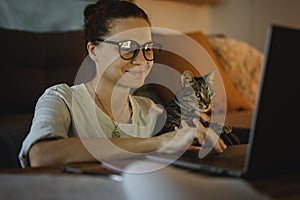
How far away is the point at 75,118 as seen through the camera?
1.12m

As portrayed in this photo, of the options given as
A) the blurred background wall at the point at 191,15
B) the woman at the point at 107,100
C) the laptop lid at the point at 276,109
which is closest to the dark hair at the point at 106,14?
the woman at the point at 107,100

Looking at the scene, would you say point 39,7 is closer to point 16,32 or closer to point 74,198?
point 16,32

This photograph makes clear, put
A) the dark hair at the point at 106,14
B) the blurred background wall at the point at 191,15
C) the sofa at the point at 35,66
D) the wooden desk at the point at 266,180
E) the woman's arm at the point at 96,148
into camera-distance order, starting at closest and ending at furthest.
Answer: the wooden desk at the point at 266,180
the woman's arm at the point at 96,148
the dark hair at the point at 106,14
the sofa at the point at 35,66
the blurred background wall at the point at 191,15

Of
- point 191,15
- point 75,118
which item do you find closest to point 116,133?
point 75,118

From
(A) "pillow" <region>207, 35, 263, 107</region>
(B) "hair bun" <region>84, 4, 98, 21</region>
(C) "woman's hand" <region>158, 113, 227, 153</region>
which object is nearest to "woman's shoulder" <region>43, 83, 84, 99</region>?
(B) "hair bun" <region>84, 4, 98, 21</region>

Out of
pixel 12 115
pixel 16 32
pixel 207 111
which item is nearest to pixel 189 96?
pixel 207 111

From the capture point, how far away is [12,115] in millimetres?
1617

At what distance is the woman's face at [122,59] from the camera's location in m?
1.16

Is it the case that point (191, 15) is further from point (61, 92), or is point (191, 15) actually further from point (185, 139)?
point (185, 139)

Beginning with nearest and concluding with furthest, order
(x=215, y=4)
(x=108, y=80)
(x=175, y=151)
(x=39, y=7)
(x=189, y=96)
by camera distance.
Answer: (x=175, y=151), (x=189, y=96), (x=108, y=80), (x=39, y=7), (x=215, y=4)

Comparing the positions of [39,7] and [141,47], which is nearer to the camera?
[141,47]

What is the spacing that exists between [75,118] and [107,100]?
15 centimetres

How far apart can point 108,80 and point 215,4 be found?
1.82 meters

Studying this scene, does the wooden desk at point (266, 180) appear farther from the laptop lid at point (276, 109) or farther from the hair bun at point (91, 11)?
the hair bun at point (91, 11)
